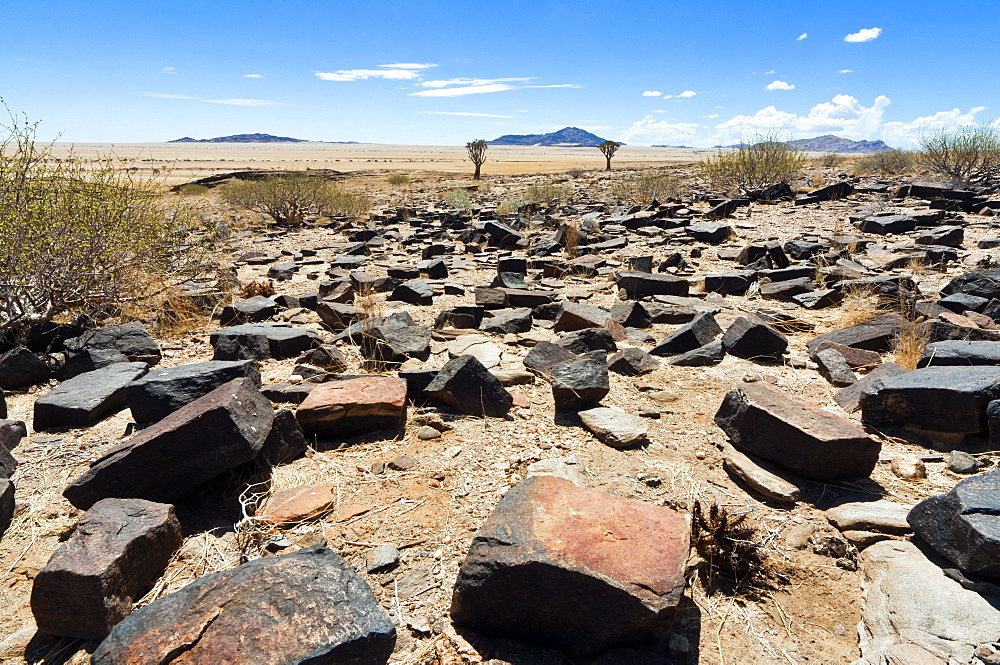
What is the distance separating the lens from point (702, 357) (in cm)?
546

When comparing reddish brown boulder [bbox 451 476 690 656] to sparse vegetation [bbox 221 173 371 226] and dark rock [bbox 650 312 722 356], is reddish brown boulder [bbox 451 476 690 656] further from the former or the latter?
sparse vegetation [bbox 221 173 371 226]

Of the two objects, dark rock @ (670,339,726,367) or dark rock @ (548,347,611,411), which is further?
dark rock @ (670,339,726,367)

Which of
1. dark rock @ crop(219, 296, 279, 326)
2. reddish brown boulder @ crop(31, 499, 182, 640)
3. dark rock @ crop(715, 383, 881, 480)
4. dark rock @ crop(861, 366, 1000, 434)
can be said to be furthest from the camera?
dark rock @ crop(219, 296, 279, 326)

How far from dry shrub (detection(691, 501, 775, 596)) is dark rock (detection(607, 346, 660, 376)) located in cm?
244

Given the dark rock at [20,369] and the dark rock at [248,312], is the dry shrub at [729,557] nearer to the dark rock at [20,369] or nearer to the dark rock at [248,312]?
the dark rock at [20,369]

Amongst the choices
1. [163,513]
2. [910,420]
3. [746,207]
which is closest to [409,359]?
[163,513]

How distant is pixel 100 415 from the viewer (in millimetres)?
4406

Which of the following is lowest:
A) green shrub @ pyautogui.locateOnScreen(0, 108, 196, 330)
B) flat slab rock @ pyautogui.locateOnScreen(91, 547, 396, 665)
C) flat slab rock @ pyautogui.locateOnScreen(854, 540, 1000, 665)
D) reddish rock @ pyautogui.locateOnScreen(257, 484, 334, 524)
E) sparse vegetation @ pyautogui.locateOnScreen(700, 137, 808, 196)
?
reddish rock @ pyautogui.locateOnScreen(257, 484, 334, 524)

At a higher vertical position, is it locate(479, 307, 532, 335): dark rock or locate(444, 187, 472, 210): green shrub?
locate(444, 187, 472, 210): green shrub

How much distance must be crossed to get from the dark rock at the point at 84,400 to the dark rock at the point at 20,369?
0.71 m

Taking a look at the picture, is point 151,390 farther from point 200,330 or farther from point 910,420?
point 910,420

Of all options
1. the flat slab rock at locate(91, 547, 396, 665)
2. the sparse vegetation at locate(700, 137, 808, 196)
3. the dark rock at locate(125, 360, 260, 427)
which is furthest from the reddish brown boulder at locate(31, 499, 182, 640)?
the sparse vegetation at locate(700, 137, 808, 196)

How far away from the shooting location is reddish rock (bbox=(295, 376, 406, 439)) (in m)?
3.99

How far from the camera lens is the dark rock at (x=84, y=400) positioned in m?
4.27
